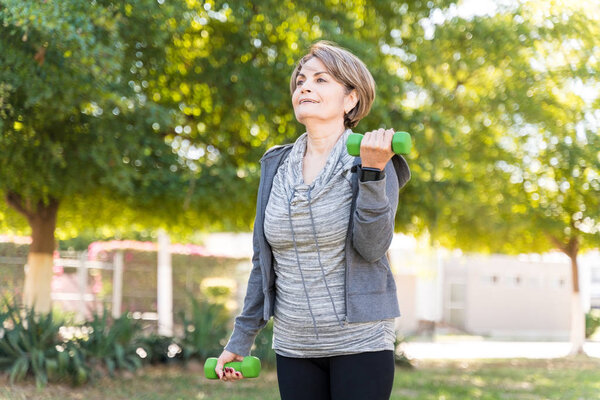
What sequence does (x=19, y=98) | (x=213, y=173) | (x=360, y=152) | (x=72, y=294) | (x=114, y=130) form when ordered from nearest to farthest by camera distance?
(x=360, y=152) → (x=19, y=98) → (x=114, y=130) → (x=213, y=173) → (x=72, y=294)

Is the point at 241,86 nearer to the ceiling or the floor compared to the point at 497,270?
nearer to the ceiling

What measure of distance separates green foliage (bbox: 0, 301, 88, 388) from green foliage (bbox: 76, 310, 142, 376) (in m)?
0.21

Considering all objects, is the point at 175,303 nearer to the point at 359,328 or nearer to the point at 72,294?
the point at 72,294

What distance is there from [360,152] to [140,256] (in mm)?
14208

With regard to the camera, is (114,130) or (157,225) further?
(157,225)

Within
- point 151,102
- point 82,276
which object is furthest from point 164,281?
point 151,102

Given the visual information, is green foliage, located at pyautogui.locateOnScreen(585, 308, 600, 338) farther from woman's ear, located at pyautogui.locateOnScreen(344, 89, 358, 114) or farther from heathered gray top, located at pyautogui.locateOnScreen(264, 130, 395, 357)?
heathered gray top, located at pyautogui.locateOnScreen(264, 130, 395, 357)

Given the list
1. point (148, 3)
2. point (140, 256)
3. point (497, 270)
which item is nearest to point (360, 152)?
point (148, 3)

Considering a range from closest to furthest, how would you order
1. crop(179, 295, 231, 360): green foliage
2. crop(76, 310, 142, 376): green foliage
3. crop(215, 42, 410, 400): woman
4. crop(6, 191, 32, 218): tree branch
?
crop(215, 42, 410, 400): woman
crop(76, 310, 142, 376): green foliage
crop(6, 191, 32, 218): tree branch
crop(179, 295, 231, 360): green foliage

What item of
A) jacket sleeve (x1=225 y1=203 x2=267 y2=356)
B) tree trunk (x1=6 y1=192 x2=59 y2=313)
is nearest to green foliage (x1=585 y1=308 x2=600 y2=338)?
tree trunk (x1=6 y1=192 x2=59 y2=313)

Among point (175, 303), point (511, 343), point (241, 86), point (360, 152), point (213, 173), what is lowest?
point (511, 343)

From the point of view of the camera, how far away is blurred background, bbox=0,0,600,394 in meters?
6.23

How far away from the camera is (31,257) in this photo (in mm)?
9469

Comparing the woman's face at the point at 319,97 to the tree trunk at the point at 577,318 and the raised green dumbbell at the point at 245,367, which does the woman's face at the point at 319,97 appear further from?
the tree trunk at the point at 577,318
